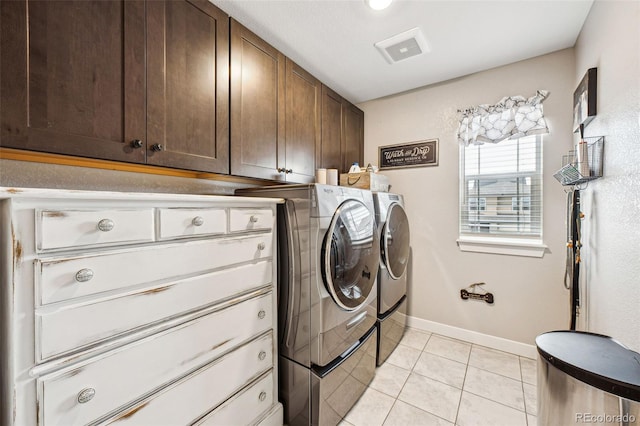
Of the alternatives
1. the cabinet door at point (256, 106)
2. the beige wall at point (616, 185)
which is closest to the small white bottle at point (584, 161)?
the beige wall at point (616, 185)

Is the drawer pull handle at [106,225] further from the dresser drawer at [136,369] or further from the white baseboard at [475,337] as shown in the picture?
the white baseboard at [475,337]

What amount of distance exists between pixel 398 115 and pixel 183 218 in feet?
8.08

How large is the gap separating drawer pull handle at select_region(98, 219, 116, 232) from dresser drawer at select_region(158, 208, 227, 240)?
153 mm

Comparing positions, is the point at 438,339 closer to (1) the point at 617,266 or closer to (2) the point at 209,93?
(1) the point at 617,266

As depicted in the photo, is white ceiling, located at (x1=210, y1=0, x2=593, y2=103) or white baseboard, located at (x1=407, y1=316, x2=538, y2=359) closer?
white ceiling, located at (x1=210, y1=0, x2=593, y2=103)

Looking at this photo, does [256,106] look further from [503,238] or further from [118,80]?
[503,238]

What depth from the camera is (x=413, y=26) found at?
171cm

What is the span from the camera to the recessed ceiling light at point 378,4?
4.74 feet

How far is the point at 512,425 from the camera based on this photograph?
1.51 m

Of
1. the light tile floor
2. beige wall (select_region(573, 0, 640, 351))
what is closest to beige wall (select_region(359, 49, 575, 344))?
the light tile floor

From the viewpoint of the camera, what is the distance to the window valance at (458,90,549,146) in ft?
6.88

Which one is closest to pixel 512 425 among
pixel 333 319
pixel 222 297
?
pixel 333 319

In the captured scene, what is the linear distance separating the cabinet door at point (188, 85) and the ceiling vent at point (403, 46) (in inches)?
43.8

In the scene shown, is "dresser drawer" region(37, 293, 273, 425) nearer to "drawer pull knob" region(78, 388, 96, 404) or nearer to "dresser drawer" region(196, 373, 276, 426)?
"drawer pull knob" region(78, 388, 96, 404)
